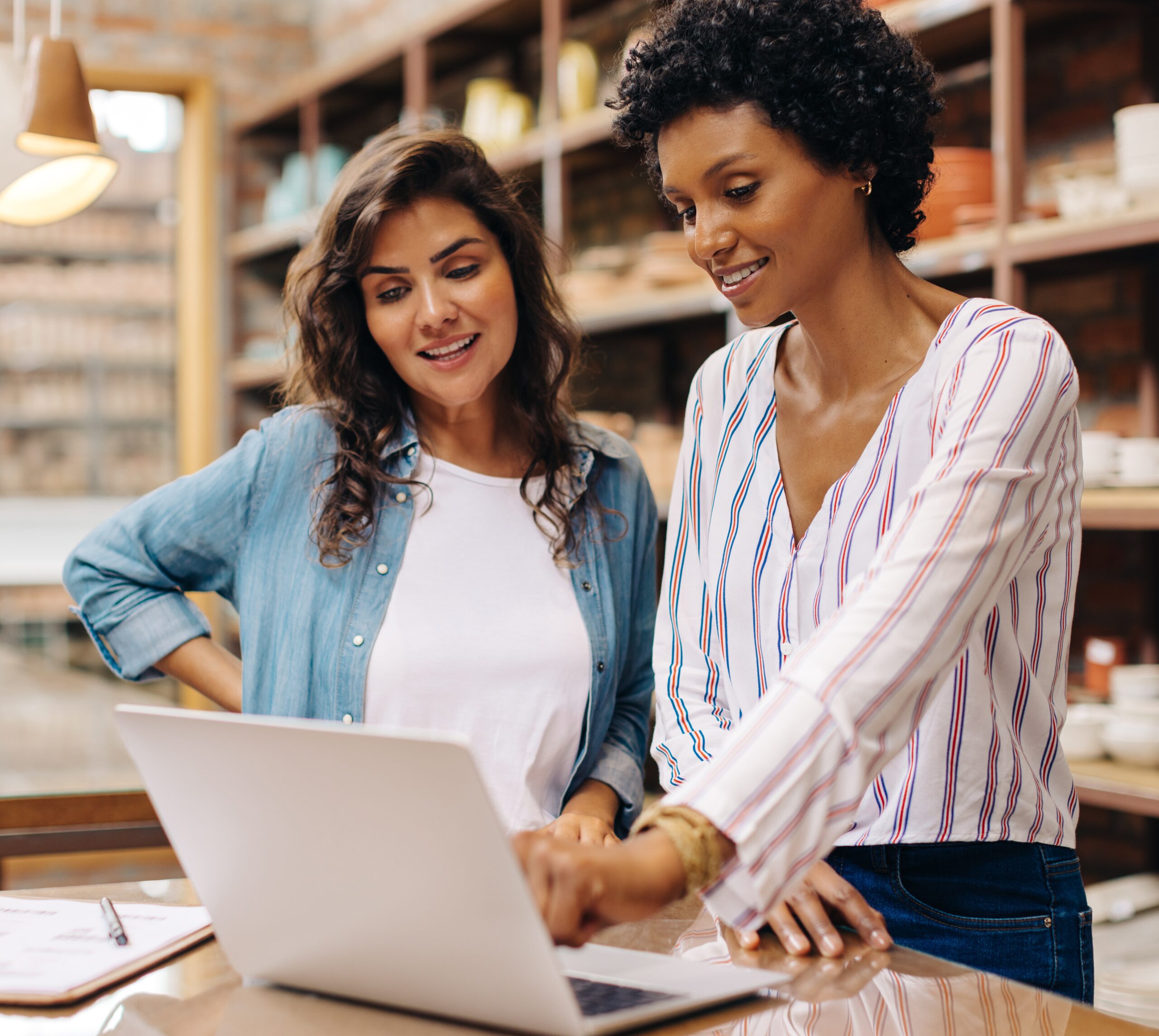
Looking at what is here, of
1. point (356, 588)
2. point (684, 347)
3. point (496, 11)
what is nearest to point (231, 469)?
point (356, 588)

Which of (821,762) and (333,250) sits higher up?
(333,250)

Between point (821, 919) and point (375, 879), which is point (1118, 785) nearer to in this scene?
point (821, 919)

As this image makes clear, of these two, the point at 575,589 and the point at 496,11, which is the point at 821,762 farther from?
the point at 496,11

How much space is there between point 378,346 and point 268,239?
371 centimetres

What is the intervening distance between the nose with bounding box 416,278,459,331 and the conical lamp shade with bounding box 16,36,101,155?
2.30ft

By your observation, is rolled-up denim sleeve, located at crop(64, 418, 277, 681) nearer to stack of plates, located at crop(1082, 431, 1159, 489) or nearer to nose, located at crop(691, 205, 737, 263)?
nose, located at crop(691, 205, 737, 263)

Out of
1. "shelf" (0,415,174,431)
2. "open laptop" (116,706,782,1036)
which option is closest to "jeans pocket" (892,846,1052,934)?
"open laptop" (116,706,782,1036)

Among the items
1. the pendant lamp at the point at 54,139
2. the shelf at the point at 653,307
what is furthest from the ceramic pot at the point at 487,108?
the pendant lamp at the point at 54,139

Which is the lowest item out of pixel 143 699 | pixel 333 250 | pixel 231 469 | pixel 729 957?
pixel 143 699

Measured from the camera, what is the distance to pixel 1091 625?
256 centimetres

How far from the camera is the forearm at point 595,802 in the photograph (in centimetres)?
145

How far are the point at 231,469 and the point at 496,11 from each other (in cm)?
279

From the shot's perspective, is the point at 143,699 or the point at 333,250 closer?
the point at 333,250

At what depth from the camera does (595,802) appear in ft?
4.83
